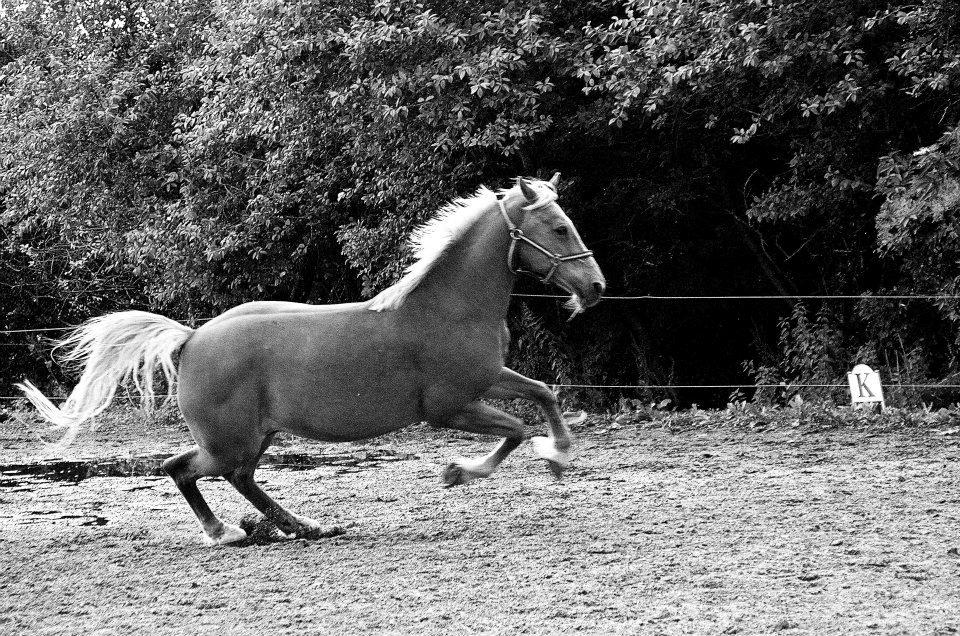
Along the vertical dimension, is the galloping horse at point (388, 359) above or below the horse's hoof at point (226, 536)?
above

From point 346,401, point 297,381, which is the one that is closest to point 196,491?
point 297,381

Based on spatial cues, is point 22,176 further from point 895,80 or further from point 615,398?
point 895,80

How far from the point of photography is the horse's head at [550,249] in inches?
242

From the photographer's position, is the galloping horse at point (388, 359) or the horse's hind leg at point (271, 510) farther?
the horse's hind leg at point (271, 510)

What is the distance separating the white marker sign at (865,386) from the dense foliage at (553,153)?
1.11m

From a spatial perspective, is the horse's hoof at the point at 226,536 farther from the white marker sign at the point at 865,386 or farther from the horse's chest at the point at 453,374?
the white marker sign at the point at 865,386

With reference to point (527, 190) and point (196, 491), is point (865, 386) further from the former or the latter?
point (196, 491)

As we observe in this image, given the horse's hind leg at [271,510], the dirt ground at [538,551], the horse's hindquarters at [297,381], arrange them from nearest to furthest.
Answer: the dirt ground at [538,551] → the horse's hindquarters at [297,381] → the horse's hind leg at [271,510]

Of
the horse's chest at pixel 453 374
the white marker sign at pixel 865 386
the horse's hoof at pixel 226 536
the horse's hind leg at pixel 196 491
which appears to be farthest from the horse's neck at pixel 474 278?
the white marker sign at pixel 865 386

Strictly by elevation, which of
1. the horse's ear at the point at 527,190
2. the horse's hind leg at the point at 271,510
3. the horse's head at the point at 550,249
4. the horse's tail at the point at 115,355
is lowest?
the horse's hind leg at the point at 271,510

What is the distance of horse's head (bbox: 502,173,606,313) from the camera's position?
6.14 m

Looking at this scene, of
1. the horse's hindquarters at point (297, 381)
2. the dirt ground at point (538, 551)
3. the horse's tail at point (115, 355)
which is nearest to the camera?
the dirt ground at point (538, 551)

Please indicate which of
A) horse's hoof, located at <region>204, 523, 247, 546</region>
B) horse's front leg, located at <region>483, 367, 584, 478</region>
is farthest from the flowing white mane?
horse's hoof, located at <region>204, 523, 247, 546</region>

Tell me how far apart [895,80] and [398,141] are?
17.5 ft
